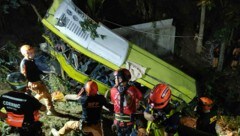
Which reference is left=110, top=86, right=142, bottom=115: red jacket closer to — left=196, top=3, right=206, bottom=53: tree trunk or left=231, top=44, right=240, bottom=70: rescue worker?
left=196, top=3, right=206, bottom=53: tree trunk

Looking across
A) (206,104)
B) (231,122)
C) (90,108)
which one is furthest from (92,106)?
(231,122)

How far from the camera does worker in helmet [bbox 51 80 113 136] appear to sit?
16.6 feet

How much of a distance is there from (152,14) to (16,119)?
6.39 metres

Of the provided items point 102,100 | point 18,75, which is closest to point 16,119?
point 18,75

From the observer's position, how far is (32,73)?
612 centimetres

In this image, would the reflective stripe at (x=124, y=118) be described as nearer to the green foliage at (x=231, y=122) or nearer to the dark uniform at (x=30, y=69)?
the dark uniform at (x=30, y=69)

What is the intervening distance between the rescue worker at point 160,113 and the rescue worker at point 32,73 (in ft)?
7.55

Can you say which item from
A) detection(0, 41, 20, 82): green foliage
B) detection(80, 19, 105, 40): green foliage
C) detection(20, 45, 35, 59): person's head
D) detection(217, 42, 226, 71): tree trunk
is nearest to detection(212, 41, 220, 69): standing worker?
detection(217, 42, 226, 71): tree trunk

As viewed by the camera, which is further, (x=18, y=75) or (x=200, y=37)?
(x=200, y=37)

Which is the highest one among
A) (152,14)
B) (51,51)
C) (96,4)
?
(152,14)

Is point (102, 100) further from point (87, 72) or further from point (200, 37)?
point (200, 37)

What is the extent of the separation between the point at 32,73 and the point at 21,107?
141cm

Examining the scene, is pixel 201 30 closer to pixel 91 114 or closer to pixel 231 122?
pixel 231 122

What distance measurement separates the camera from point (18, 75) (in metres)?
5.05
